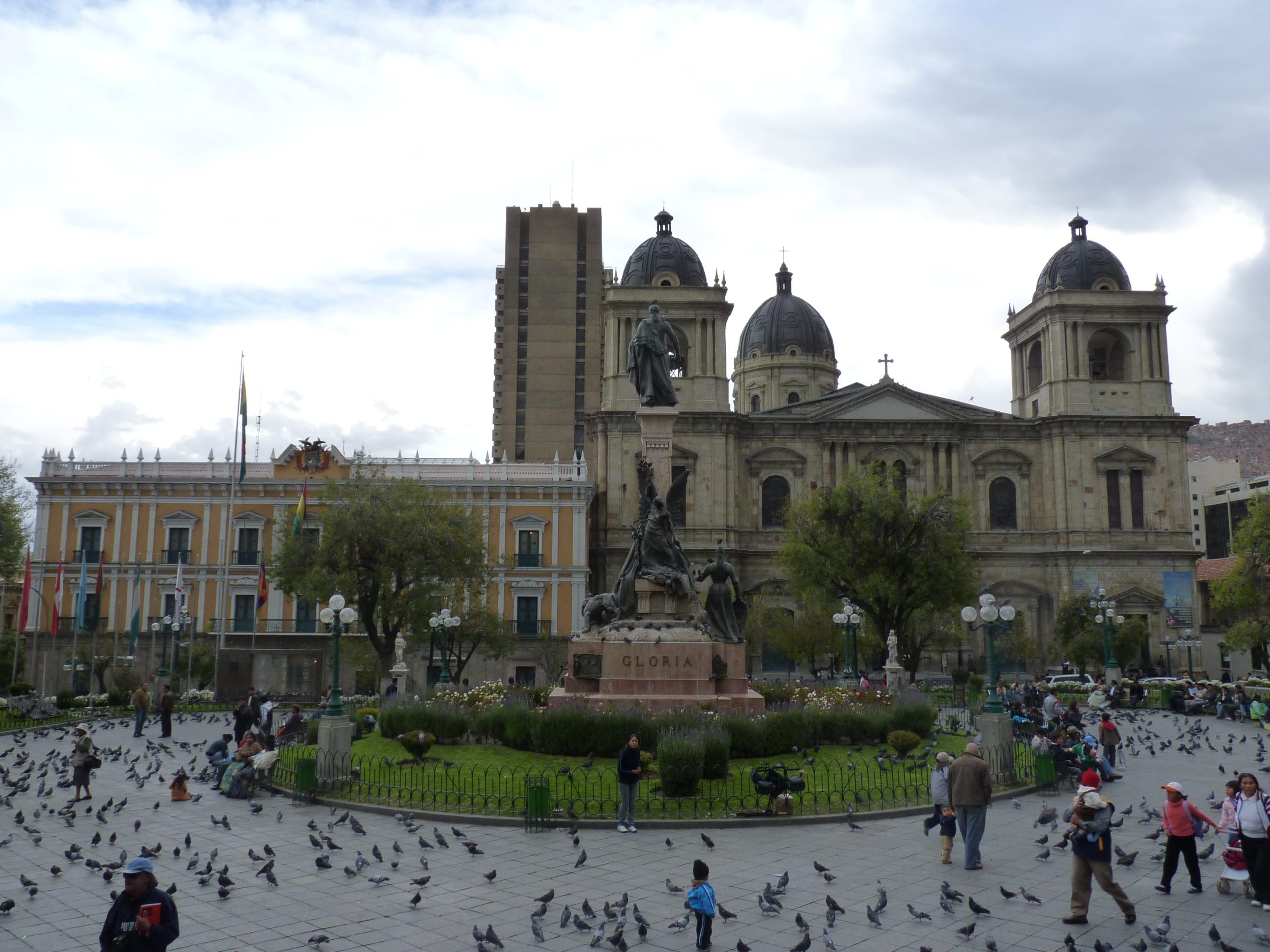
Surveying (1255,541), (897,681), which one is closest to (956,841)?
(897,681)

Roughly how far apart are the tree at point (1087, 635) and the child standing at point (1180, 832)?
3663 cm

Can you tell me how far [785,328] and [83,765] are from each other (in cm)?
5983

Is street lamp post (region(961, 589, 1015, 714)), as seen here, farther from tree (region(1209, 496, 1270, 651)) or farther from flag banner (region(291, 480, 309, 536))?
flag banner (region(291, 480, 309, 536))

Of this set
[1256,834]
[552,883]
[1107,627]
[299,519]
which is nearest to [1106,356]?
[1107,627]

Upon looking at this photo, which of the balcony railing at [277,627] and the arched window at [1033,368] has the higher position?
the arched window at [1033,368]

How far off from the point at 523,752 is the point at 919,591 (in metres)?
23.5

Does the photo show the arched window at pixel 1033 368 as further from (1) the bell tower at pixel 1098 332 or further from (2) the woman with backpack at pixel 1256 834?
(2) the woman with backpack at pixel 1256 834

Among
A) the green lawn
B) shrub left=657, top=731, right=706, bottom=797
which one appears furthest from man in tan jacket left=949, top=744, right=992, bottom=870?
shrub left=657, top=731, right=706, bottom=797

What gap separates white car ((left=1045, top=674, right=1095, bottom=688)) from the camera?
1574 inches

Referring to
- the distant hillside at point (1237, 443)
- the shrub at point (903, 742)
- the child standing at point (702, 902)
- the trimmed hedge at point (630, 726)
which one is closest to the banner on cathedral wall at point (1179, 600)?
the trimmed hedge at point (630, 726)

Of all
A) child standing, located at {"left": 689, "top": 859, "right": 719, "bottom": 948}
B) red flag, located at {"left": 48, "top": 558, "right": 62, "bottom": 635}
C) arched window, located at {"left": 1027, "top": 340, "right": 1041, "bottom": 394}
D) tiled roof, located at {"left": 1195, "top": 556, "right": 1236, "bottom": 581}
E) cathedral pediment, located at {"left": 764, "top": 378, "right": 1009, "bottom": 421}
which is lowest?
child standing, located at {"left": 689, "top": 859, "right": 719, "bottom": 948}

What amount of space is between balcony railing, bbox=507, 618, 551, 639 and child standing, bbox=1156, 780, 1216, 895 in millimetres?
38637

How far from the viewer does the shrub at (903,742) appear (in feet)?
63.7

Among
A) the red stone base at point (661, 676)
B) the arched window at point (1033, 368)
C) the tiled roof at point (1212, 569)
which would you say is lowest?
the red stone base at point (661, 676)
